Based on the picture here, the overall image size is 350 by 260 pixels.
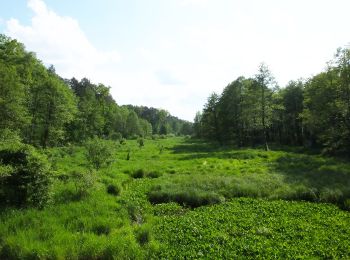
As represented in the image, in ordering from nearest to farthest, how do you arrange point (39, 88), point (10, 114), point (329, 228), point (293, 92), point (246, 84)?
1. point (329, 228)
2. point (10, 114)
3. point (39, 88)
4. point (246, 84)
5. point (293, 92)

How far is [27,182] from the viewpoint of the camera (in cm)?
1731

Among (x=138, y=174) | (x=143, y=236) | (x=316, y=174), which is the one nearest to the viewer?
(x=143, y=236)

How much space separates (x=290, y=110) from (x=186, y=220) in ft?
215

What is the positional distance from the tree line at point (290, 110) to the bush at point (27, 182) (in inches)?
1338

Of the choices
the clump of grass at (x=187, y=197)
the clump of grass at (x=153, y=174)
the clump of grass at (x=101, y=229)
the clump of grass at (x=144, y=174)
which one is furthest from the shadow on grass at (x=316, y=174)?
the clump of grass at (x=101, y=229)

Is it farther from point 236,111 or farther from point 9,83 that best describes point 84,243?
point 236,111

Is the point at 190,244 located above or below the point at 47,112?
below

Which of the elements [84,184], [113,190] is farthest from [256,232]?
[84,184]

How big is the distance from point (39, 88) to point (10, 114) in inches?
469

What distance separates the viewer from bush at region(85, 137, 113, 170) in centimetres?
2688

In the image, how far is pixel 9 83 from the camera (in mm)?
39750

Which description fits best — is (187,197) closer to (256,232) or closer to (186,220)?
(186,220)

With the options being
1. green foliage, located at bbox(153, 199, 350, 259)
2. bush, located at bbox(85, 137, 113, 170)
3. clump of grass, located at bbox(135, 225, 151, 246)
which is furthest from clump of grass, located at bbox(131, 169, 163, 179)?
clump of grass, located at bbox(135, 225, 151, 246)

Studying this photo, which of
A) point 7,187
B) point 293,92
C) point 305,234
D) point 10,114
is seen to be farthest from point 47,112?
point 293,92
